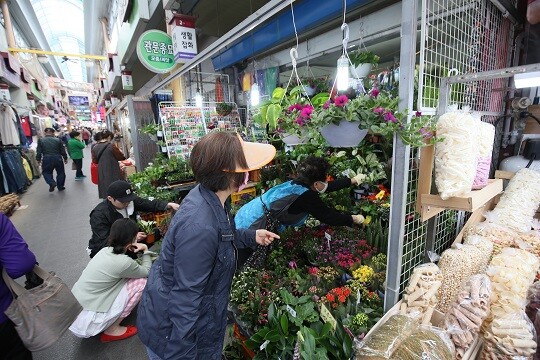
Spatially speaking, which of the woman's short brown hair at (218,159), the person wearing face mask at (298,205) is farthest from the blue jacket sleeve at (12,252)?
the person wearing face mask at (298,205)

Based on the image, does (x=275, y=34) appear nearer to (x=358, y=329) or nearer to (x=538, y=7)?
(x=538, y=7)

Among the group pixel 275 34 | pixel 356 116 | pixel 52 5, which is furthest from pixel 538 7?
pixel 52 5

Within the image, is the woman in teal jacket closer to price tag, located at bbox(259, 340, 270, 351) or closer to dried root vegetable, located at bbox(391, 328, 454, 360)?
price tag, located at bbox(259, 340, 270, 351)

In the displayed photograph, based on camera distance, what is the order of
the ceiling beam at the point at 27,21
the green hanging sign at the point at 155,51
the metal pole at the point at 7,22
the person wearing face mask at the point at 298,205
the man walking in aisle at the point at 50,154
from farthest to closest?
the ceiling beam at the point at 27,21 → the metal pole at the point at 7,22 → the man walking in aisle at the point at 50,154 → the green hanging sign at the point at 155,51 → the person wearing face mask at the point at 298,205

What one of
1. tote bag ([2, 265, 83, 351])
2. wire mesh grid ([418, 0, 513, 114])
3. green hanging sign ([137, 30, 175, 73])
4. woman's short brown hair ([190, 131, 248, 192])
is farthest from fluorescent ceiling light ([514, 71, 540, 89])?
green hanging sign ([137, 30, 175, 73])

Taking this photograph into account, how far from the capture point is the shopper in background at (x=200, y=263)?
1.08 meters

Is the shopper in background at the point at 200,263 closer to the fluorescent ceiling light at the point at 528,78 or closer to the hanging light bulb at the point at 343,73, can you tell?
the hanging light bulb at the point at 343,73

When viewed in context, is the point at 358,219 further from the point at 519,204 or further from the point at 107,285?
the point at 107,285

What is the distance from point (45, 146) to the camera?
761 centimetres

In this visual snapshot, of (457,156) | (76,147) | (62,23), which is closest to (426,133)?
(457,156)

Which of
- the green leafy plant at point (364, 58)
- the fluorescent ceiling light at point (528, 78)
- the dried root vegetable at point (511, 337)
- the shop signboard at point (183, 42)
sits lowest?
the dried root vegetable at point (511, 337)

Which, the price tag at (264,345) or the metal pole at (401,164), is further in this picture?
the price tag at (264,345)

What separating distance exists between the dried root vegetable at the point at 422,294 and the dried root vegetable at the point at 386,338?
114 mm

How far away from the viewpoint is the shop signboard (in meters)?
4.65
